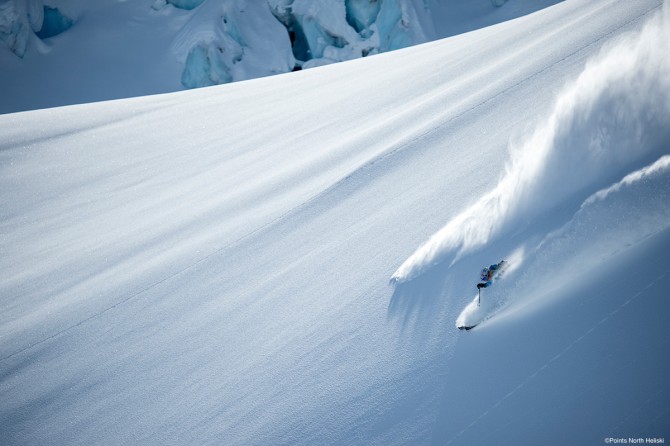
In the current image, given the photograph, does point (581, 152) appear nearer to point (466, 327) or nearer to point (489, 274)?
point (489, 274)

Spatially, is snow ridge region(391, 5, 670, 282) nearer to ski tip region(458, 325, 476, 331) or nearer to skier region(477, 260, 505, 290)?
skier region(477, 260, 505, 290)

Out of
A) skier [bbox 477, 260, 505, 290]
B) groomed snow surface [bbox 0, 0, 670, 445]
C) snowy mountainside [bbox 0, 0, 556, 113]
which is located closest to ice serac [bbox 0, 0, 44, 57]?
snowy mountainside [bbox 0, 0, 556, 113]

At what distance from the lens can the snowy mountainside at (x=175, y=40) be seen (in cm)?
1631

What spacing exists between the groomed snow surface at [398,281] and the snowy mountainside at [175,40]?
13416 millimetres

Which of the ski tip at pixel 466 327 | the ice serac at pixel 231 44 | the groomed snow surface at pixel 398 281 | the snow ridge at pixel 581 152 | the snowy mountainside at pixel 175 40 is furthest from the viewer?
the snowy mountainside at pixel 175 40

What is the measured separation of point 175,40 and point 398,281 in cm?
1767

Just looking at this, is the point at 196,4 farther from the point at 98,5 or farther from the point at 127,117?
the point at 127,117

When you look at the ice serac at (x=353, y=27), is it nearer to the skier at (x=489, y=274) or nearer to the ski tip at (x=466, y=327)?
the skier at (x=489, y=274)

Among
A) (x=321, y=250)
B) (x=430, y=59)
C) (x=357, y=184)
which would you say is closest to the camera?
(x=321, y=250)

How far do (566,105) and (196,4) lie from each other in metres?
18.5

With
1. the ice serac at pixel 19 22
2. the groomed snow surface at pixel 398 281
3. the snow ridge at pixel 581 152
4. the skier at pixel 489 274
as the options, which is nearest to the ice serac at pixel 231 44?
the ice serac at pixel 19 22

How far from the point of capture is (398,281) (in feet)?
6.95

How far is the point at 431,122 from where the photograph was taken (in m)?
3.33

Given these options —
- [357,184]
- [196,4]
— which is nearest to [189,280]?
[357,184]
